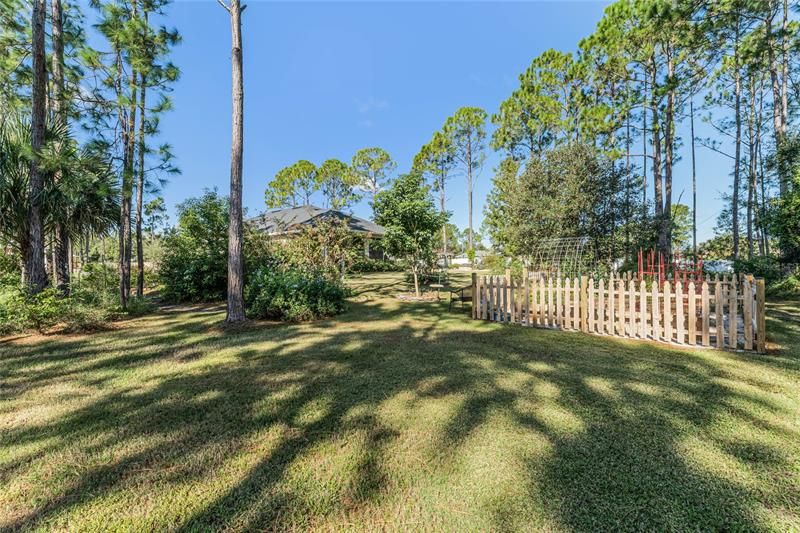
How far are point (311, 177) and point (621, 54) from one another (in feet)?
104

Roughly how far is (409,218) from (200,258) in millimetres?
7168

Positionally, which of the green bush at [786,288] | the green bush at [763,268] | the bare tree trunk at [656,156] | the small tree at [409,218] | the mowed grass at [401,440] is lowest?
the mowed grass at [401,440]

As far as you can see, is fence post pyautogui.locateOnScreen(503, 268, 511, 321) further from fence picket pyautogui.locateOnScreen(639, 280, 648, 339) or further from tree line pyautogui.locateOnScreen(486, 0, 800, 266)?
tree line pyautogui.locateOnScreen(486, 0, 800, 266)

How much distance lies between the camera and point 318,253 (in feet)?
33.8

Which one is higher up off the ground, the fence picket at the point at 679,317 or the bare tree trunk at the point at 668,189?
the bare tree trunk at the point at 668,189

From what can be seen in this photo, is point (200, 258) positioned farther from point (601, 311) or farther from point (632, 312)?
point (632, 312)

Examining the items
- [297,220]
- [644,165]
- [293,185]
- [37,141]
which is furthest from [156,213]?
[644,165]

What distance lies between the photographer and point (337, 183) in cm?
3897

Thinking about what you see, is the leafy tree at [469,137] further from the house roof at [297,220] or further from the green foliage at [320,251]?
the green foliage at [320,251]

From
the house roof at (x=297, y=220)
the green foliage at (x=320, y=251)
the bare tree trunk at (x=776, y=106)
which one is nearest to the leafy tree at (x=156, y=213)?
the house roof at (x=297, y=220)

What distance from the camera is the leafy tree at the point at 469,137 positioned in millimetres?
30094

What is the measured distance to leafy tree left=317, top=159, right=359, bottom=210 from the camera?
38188 mm

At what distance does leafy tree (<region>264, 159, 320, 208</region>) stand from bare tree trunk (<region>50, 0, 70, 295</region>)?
103ft

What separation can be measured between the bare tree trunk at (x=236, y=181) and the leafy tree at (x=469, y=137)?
995 inches
